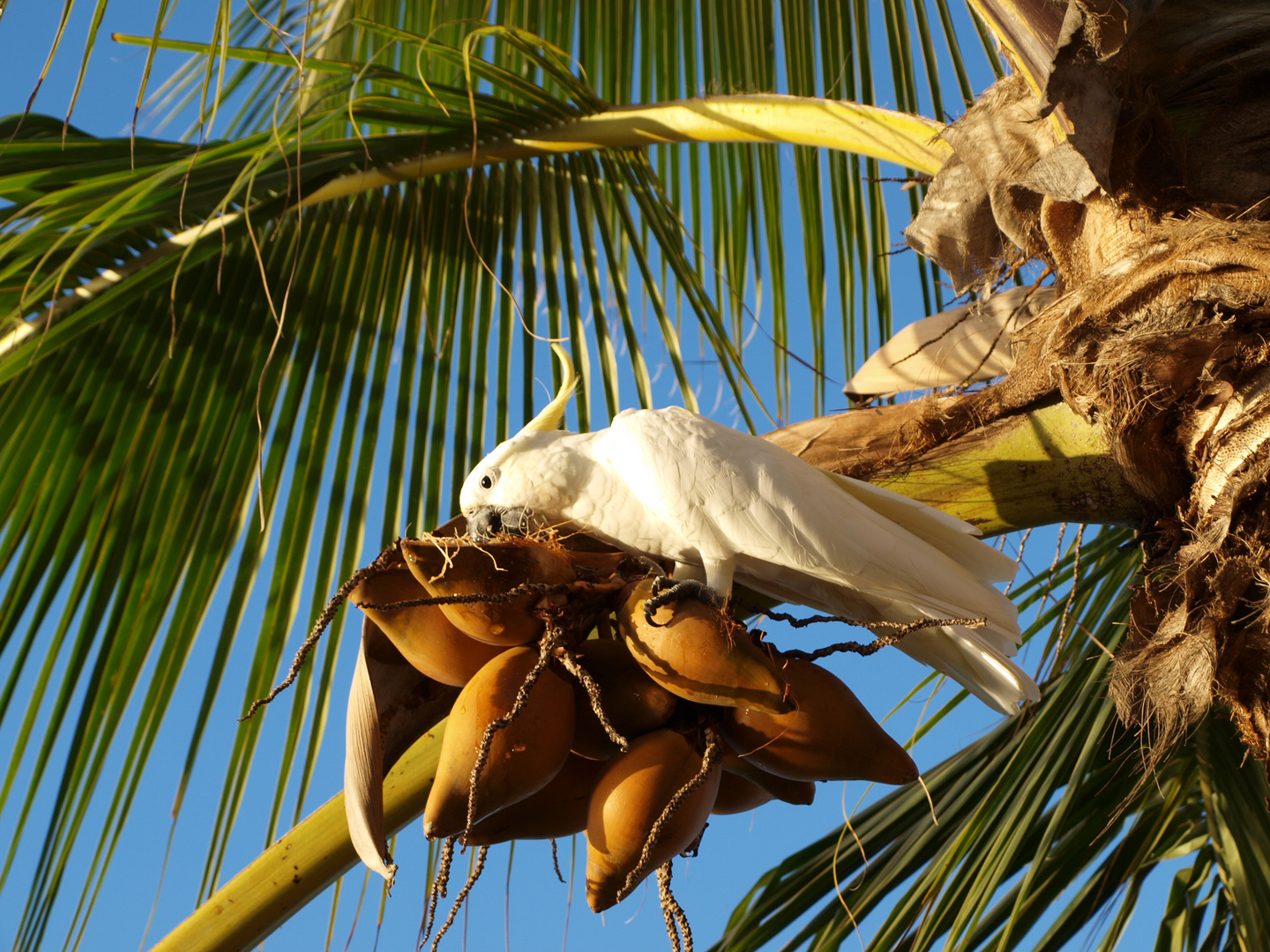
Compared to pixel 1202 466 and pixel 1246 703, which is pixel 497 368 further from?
pixel 1246 703

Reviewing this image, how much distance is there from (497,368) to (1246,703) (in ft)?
4.26

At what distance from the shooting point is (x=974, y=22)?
1947 mm

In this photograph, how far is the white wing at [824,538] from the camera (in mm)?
1258

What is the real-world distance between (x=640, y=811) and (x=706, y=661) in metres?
0.15

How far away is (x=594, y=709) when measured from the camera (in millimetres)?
973

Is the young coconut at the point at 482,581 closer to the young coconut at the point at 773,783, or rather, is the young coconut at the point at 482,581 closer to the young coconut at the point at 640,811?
the young coconut at the point at 640,811

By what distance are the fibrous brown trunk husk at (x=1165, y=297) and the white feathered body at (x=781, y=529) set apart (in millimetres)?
178

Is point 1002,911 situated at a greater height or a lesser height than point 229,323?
lesser

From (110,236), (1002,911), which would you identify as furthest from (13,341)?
(1002,911)

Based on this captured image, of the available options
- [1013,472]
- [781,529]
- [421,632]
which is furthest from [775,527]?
[421,632]

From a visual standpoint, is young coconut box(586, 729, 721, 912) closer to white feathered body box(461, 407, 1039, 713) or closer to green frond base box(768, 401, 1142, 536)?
white feathered body box(461, 407, 1039, 713)

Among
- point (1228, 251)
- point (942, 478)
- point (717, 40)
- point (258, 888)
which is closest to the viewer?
point (258, 888)

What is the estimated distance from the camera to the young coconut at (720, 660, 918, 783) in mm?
1013

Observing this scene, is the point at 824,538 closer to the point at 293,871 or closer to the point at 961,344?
the point at 961,344
